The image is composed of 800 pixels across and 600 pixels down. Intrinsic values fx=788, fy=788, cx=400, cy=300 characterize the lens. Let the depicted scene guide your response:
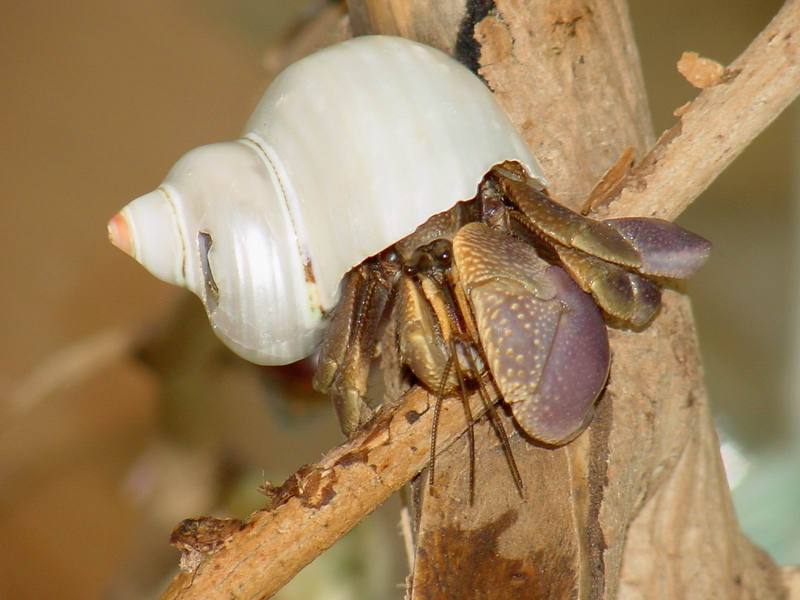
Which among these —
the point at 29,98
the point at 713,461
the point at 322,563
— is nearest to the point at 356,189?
the point at 713,461

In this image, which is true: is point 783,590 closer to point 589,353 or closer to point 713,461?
point 713,461

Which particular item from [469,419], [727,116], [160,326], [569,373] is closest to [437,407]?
[469,419]

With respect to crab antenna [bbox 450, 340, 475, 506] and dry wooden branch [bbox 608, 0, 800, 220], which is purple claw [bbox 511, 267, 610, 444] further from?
dry wooden branch [bbox 608, 0, 800, 220]

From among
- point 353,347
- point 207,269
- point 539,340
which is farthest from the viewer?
point 353,347

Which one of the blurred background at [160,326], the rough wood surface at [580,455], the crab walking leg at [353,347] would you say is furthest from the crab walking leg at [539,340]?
the blurred background at [160,326]

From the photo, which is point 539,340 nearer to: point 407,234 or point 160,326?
point 407,234

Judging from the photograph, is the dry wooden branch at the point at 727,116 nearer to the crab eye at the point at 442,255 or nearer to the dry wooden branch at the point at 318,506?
the crab eye at the point at 442,255

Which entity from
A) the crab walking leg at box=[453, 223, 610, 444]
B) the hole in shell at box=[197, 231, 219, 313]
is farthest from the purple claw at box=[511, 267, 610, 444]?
the hole in shell at box=[197, 231, 219, 313]
